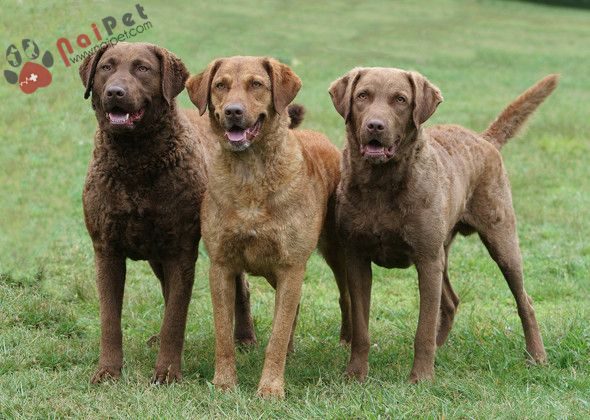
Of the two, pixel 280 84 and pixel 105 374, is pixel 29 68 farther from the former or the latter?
pixel 280 84

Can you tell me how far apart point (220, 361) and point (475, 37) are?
22827mm

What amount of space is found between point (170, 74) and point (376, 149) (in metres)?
1.41

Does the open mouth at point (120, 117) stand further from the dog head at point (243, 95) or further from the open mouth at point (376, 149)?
the open mouth at point (376, 149)

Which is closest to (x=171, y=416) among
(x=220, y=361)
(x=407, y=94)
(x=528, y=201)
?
(x=220, y=361)

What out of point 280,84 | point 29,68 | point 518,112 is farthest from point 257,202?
point 29,68

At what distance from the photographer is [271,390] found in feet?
19.0

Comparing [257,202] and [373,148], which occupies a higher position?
[373,148]

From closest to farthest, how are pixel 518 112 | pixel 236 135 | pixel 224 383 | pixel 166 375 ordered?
pixel 236 135, pixel 224 383, pixel 166 375, pixel 518 112

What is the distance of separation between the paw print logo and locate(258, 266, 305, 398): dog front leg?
987cm

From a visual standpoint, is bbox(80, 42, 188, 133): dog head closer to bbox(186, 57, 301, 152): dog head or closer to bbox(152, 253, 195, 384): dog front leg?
bbox(186, 57, 301, 152): dog head

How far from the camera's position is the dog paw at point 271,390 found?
575 centimetres

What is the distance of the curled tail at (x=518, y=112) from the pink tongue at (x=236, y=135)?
2579mm

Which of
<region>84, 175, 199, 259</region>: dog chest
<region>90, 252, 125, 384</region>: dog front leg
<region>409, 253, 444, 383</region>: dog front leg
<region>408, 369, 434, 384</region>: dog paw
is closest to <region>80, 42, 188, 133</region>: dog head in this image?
<region>84, 175, 199, 259</region>: dog chest

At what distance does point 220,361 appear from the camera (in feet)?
19.7
